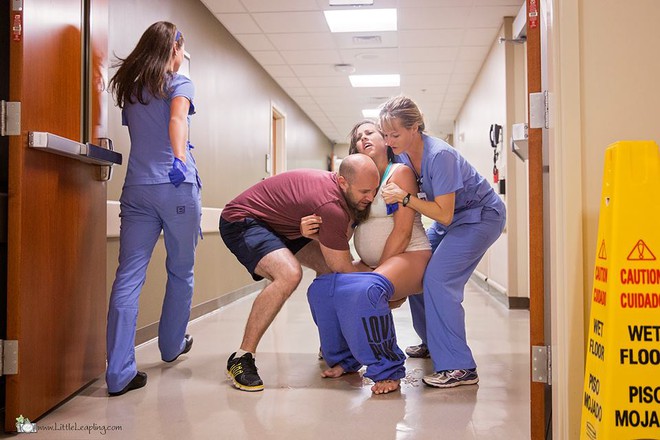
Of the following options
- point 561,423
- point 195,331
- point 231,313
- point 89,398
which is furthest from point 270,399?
point 231,313

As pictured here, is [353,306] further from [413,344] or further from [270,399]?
[413,344]

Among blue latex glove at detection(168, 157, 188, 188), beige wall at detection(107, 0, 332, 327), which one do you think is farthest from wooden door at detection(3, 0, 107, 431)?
beige wall at detection(107, 0, 332, 327)

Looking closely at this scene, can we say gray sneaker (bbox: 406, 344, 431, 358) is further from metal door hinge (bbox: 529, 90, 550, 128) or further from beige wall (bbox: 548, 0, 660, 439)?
metal door hinge (bbox: 529, 90, 550, 128)

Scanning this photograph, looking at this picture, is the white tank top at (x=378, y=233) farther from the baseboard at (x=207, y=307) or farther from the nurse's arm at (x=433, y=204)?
the baseboard at (x=207, y=307)

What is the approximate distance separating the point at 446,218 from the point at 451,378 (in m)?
0.67

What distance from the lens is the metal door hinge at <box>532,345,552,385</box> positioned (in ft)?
5.56

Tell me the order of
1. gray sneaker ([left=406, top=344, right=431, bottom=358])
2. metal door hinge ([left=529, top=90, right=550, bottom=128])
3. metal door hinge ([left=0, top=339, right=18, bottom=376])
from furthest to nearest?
1. gray sneaker ([left=406, top=344, right=431, bottom=358])
2. metal door hinge ([left=0, top=339, right=18, bottom=376])
3. metal door hinge ([left=529, top=90, right=550, bottom=128])

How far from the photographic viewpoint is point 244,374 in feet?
8.05

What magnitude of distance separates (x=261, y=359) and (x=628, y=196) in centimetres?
211

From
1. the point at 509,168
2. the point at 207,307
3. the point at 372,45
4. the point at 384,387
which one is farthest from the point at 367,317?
the point at 372,45

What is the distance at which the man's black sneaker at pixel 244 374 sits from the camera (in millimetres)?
2430

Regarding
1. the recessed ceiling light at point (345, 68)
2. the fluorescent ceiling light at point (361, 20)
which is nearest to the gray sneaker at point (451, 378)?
the fluorescent ceiling light at point (361, 20)

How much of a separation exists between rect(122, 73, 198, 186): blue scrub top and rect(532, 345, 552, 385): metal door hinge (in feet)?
5.15

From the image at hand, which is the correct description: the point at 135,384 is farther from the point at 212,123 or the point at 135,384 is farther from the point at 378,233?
the point at 212,123
